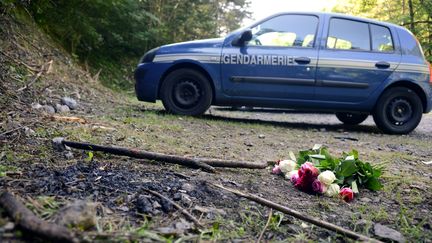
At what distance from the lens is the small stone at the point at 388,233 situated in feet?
6.97

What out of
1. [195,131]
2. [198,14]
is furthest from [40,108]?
[198,14]

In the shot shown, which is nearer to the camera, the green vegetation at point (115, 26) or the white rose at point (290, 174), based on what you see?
the white rose at point (290, 174)

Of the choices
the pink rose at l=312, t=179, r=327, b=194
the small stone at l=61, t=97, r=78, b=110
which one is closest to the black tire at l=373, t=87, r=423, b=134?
the pink rose at l=312, t=179, r=327, b=194

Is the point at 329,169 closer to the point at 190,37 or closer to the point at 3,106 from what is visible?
the point at 3,106

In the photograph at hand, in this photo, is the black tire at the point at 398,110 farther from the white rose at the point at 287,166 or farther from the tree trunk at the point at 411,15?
the tree trunk at the point at 411,15

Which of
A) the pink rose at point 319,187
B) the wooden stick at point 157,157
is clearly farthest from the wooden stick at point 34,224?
the pink rose at point 319,187

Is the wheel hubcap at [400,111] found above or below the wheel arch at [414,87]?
below

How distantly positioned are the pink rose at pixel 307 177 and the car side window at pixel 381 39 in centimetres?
453

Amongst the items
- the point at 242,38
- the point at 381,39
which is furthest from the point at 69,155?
the point at 381,39

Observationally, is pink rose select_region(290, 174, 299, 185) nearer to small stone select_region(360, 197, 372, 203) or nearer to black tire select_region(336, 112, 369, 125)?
small stone select_region(360, 197, 372, 203)

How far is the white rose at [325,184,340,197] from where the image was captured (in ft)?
8.82

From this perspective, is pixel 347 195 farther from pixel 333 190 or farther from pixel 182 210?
pixel 182 210

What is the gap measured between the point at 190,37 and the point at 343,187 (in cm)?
1428

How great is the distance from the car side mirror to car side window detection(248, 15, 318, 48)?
0.40 ft
